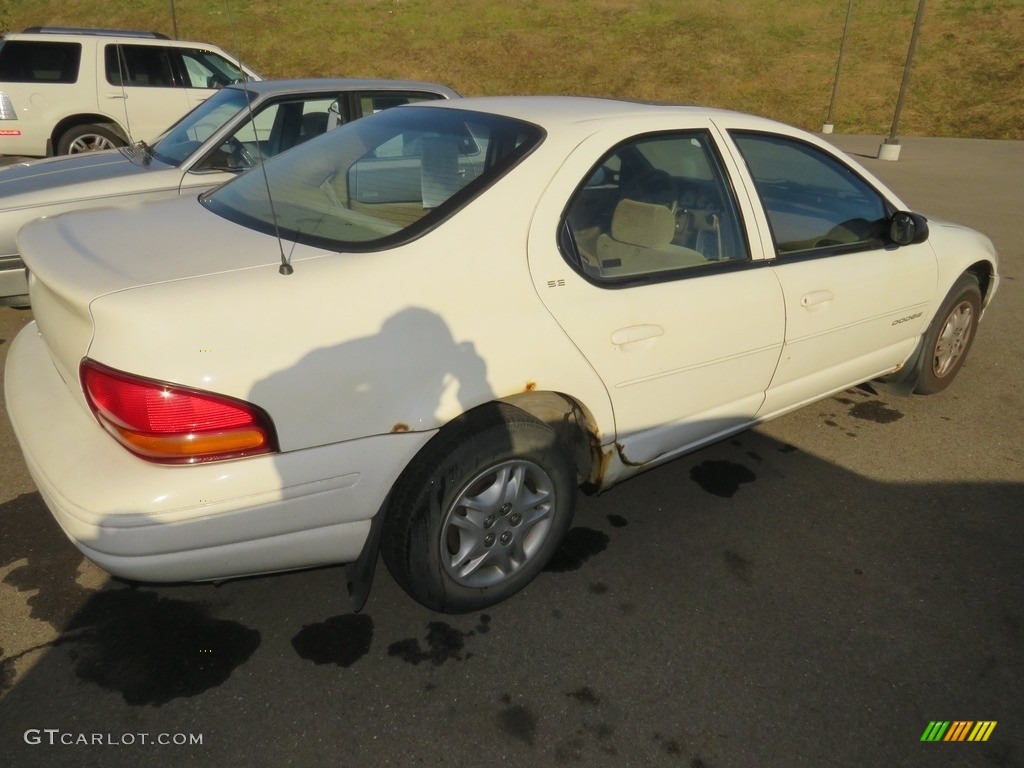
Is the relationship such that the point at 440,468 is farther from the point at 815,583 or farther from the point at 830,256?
the point at 830,256

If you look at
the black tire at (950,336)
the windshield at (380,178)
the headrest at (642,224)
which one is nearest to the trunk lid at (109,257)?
the windshield at (380,178)

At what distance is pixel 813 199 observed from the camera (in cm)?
356

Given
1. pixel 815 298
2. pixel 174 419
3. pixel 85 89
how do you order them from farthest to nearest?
1. pixel 85 89
2. pixel 815 298
3. pixel 174 419

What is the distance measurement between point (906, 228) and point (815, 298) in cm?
72

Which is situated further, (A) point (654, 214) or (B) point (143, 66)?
(B) point (143, 66)

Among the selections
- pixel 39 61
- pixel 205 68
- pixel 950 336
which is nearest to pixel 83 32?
pixel 39 61

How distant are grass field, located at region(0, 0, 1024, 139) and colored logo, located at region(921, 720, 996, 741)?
29.0 m

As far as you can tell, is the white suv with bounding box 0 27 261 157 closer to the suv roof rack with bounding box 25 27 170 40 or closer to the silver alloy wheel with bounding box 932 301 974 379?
the suv roof rack with bounding box 25 27 170 40

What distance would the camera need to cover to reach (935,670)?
7.79 feet

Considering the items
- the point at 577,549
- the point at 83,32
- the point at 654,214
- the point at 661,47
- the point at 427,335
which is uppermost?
the point at 661,47

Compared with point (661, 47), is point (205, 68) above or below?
below

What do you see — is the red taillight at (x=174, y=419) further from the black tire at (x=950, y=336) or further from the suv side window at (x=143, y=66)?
the suv side window at (x=143, y=66)

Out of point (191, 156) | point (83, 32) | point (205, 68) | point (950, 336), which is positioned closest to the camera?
point (950, 336)

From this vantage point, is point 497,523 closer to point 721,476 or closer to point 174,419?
point 174,419
